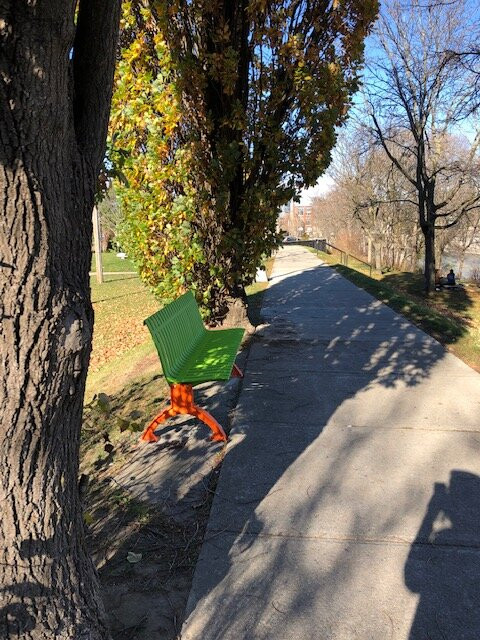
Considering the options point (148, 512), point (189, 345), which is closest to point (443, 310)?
point (189, 345)

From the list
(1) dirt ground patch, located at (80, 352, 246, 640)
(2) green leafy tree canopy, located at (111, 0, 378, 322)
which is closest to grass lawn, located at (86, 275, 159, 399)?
(2) green leafy tree canopy, located at (111, 0, 378, 322)

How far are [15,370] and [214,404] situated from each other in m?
3.46

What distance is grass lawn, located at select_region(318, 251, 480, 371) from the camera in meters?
7.62

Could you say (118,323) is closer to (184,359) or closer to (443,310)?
(443,310)

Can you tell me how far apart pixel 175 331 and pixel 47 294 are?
9.54 ft

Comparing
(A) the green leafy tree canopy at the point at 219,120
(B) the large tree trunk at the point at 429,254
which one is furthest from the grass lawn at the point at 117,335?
(B) the large tree trunk at the point at 429,254

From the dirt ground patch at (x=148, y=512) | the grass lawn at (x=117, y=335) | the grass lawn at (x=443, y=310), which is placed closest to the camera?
the dirt ground patch at (x=148, y=512)

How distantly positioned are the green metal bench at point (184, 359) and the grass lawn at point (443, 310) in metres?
3.44

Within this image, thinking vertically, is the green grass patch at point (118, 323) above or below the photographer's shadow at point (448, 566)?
below

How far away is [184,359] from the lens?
16.1ft

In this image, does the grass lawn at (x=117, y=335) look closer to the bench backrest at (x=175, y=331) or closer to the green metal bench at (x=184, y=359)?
the bench backrest at (x=175, y=331)

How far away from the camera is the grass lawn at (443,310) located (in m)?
7.62

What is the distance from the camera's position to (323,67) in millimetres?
6777

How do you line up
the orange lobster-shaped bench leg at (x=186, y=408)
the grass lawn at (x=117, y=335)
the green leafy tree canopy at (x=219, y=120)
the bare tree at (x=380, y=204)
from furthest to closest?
the bare tree at (x=380, y=204), the grass lawn at (x=117, y=335), the green leafy tree canopy at (x=219, y=120), the orange lobster-shaped bench leg at (x=186, y=408)
